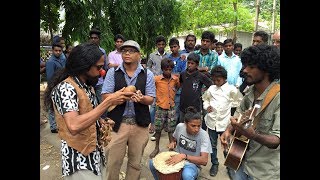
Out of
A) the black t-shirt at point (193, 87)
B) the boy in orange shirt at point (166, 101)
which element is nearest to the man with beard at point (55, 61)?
the boy in orange shirt at point (166, 101)

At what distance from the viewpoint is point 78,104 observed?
2414 mm

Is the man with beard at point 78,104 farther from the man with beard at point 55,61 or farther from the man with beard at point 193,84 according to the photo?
the man with beard at point 55,61

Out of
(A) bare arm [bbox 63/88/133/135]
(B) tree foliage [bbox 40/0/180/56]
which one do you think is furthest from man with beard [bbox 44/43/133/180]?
(B) tree foliage [bbox 40/0/180/56]

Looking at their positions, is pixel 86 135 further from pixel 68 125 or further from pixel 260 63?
pixel 260 63

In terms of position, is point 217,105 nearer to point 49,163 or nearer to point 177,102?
point 177,102

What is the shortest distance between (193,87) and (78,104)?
9.61 ft

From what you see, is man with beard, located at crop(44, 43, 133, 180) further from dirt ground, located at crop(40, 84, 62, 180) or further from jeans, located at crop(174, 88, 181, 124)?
jeans, located at crop(174, 88, 181, 124)

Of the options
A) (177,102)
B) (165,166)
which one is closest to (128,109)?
(165,166)

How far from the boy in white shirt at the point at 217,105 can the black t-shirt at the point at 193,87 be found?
0.77ft

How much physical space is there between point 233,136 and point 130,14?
937 centimetres

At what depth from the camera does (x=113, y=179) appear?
3.78 meters

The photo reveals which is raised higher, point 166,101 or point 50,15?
point 50,15
